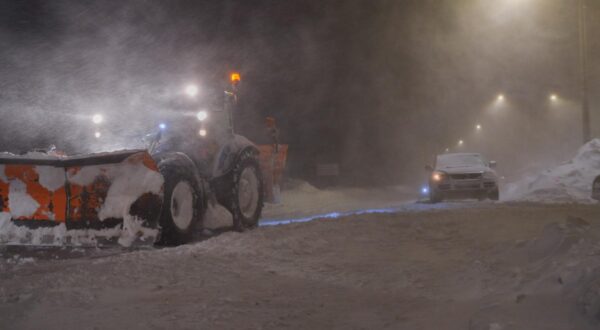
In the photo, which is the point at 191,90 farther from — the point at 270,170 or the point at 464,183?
the point at 464,183

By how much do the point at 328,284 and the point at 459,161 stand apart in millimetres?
13128

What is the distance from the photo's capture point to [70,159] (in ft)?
27.2

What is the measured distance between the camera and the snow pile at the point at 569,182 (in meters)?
17.4

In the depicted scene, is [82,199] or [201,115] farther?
[201,115]

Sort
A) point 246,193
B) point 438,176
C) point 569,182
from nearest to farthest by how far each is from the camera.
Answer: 1. point 246,193
2. point 438,176
3. point 569,182

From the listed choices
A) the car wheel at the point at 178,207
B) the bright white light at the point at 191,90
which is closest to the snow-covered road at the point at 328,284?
the car wheel at the point at 178,207

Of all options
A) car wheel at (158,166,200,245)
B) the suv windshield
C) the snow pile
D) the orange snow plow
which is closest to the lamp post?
the snow pile

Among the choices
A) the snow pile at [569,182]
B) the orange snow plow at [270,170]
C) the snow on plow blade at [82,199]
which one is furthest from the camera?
the snow pile at [569,182]

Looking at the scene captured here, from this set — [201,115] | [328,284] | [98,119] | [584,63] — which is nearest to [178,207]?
[201,115]

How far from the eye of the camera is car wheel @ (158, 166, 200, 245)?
8.80 meters

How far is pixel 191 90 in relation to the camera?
10.9 metres

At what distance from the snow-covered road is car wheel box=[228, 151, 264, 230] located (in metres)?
1.68

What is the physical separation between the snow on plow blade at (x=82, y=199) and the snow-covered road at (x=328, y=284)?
405 millimetres

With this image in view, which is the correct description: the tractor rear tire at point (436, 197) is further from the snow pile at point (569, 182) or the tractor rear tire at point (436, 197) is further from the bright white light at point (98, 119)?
the bright white light at point (98, 119)
